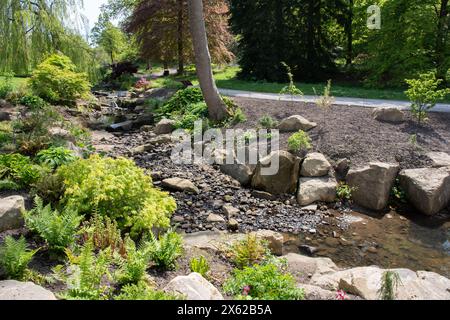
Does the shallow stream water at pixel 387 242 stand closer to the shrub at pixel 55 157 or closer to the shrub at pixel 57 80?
the shrub at pixel 55 157

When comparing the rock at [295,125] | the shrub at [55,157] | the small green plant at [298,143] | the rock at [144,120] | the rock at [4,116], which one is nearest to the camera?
the shrub at [55,157]

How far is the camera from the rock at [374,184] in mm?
6980

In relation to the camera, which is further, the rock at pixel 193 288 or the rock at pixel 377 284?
the rock at pixel 377 284

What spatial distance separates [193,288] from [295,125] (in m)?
6.29

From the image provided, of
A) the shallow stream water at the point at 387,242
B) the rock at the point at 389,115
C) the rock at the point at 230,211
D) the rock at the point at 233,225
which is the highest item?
the rock at the point at 389,115

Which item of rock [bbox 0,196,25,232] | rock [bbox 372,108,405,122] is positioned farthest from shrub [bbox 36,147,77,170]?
rock [bbox 372,108,405,122]

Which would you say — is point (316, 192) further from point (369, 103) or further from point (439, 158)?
point (369, 103)

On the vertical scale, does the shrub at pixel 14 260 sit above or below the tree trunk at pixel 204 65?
below

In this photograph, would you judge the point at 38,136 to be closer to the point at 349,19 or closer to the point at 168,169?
the point at 168,169

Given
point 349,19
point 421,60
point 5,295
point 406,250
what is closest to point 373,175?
point 406,250

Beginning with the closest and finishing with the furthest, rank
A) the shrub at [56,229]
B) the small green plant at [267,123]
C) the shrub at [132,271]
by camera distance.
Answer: the shrub at [132,271] → the shrub at [56,229] → the small green plant at [267,123]

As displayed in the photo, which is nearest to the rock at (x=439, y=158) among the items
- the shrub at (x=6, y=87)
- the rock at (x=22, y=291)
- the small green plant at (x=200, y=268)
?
the small green plant at (x=200, y=268)

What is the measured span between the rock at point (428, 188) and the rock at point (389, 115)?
209cm

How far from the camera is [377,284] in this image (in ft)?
12.8
